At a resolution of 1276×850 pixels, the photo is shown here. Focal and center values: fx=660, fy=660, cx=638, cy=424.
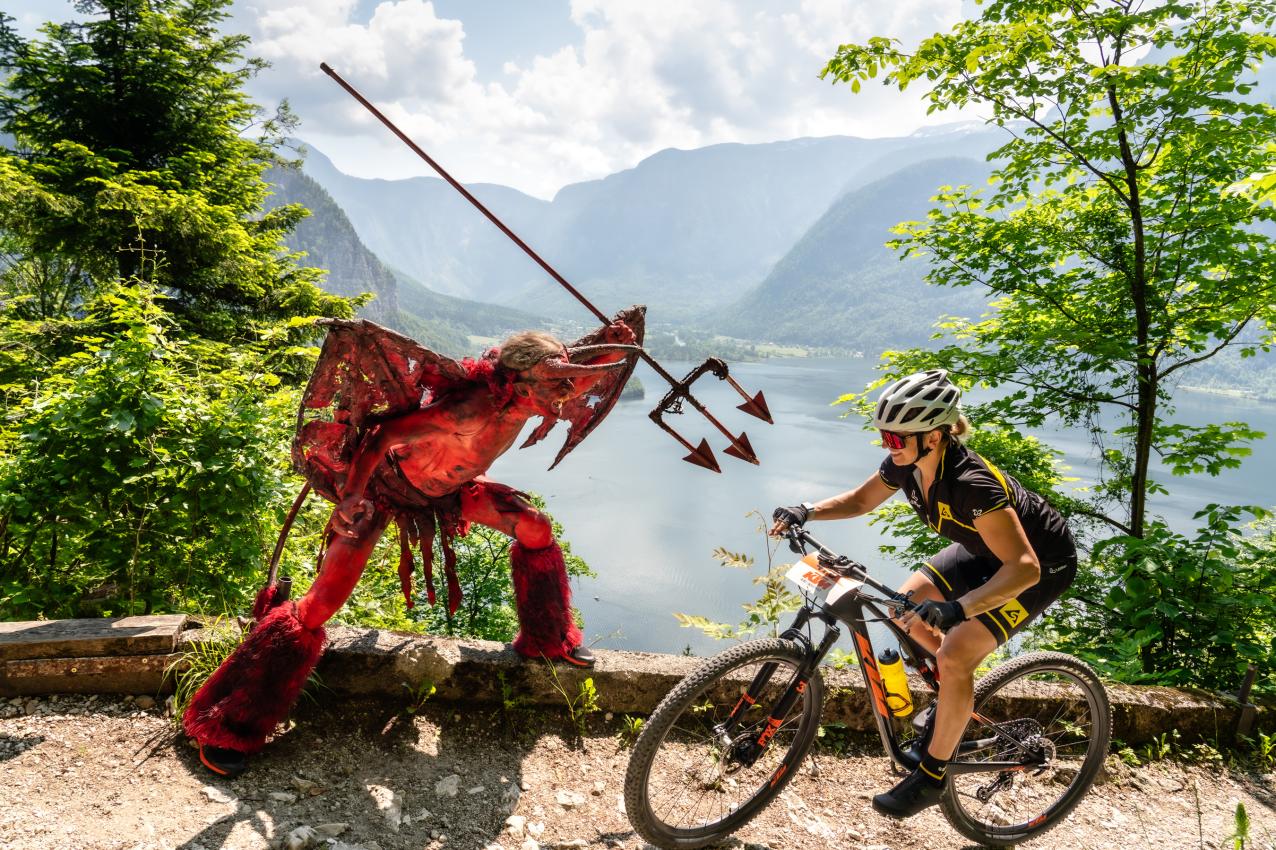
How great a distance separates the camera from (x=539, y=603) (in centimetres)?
295

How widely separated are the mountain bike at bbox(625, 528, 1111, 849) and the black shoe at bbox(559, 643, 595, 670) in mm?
477

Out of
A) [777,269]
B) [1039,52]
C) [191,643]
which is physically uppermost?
[777,269]

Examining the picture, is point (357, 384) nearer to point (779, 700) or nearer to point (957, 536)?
point (779, 700)

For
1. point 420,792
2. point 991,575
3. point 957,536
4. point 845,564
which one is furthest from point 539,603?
point 991,575

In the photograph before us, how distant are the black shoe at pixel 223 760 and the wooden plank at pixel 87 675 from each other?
0.51m

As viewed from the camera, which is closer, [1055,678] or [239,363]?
[1055,678]

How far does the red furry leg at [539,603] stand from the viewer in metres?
2.95

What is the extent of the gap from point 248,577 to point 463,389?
71.2 inches

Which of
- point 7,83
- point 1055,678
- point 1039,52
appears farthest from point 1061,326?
point 7,83

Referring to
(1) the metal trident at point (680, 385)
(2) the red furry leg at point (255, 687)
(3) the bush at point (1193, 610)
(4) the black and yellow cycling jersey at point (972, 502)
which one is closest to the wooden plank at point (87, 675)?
(2) the red furry leg at point (255, 687)

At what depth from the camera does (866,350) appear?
264 ft

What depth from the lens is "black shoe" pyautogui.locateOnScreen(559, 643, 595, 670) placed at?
2973mm

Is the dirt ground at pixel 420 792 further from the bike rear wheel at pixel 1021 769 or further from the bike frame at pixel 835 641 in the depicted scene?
the bike frame at pixel 835 641

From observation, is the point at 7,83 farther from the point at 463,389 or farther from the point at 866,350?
the point at 866,350
